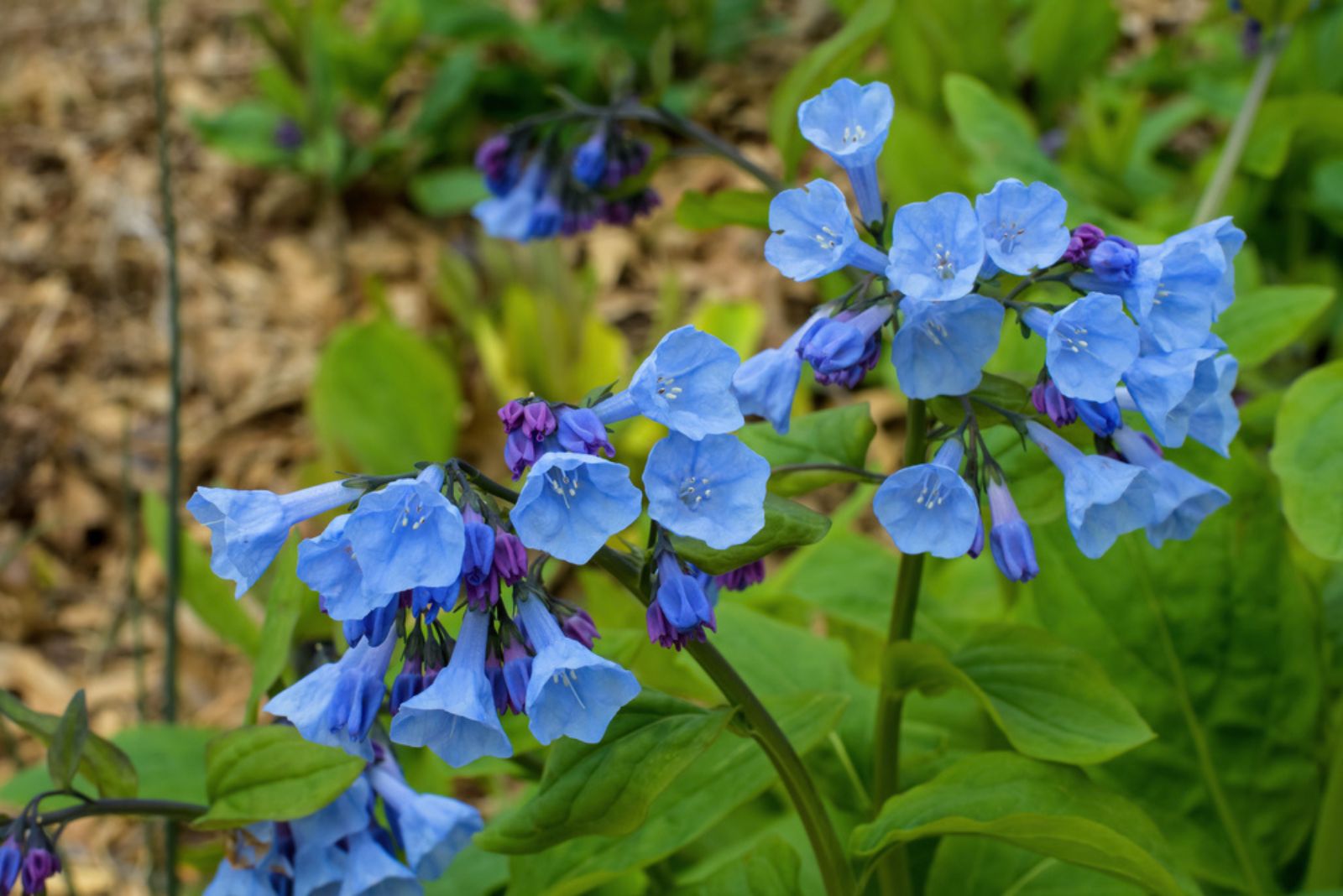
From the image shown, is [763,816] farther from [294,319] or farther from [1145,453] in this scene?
[294,319]

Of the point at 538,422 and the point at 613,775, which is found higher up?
the point at 538,422

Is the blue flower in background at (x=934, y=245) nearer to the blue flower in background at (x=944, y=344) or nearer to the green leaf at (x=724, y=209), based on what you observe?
the blue flower in background at (x=944, y=344)

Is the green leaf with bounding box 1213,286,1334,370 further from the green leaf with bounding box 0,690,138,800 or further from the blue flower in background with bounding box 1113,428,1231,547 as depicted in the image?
the green leaf with bounding box 0,690,138,800

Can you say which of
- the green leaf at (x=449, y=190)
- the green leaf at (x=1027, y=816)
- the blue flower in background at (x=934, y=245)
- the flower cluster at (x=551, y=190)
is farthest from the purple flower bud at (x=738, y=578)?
the green leaf at (x=449, y=190)

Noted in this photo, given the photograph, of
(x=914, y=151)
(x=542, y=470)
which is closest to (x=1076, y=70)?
(x=914, y=151)

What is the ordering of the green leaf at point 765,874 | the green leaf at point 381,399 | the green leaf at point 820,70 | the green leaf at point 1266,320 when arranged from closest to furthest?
1. the green leaf at point 765,874
2. the green leaf at point 1266,320
3. the green leaf at point 820,70
4. the green leaf at point 381,399

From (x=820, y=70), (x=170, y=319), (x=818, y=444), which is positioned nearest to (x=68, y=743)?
(x=170, y=319)

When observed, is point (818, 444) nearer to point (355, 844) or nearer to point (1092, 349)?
point (1092, 349)
